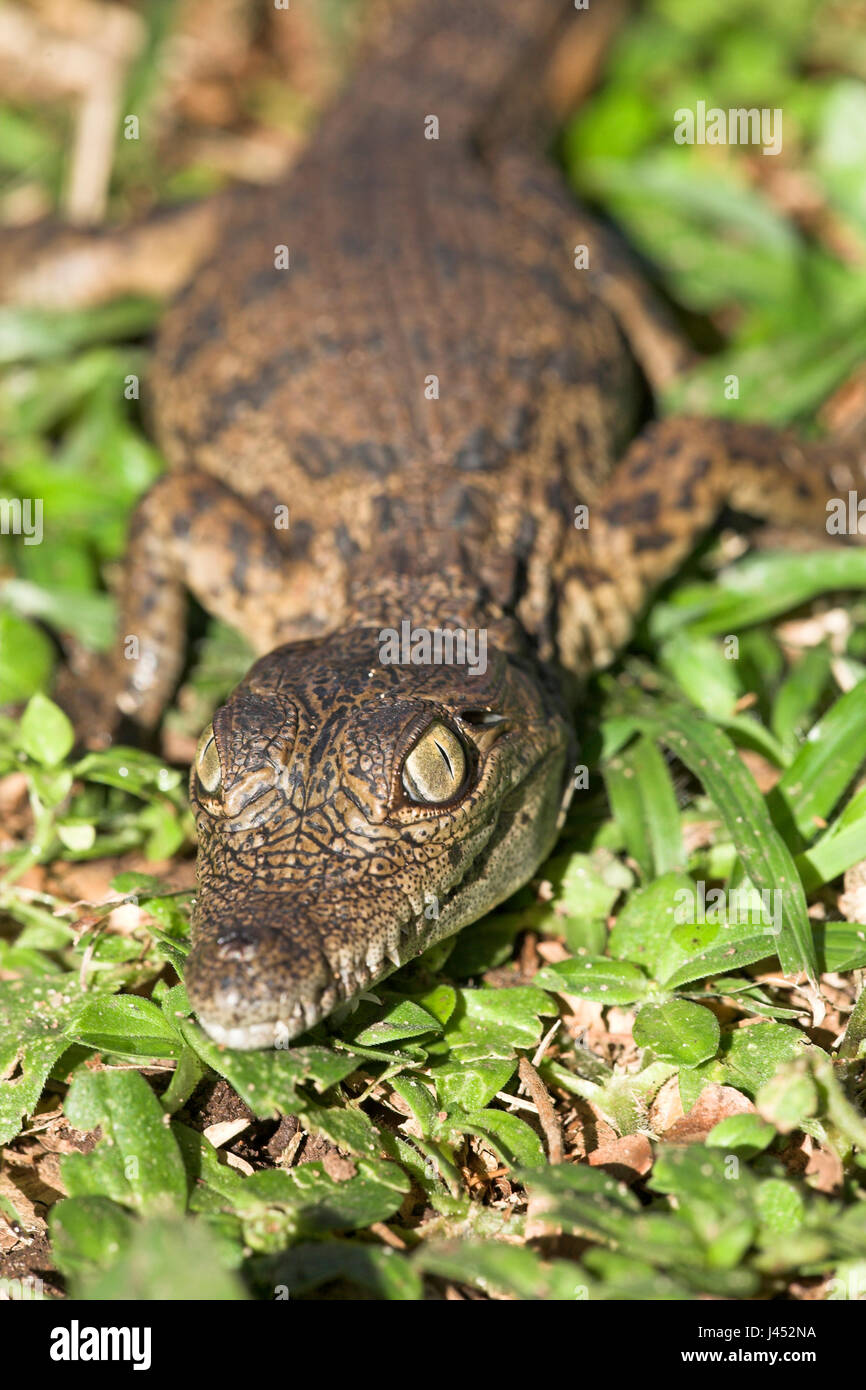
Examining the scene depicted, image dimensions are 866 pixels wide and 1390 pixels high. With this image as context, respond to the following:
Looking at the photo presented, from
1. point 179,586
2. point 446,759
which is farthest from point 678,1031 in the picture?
point 179,586

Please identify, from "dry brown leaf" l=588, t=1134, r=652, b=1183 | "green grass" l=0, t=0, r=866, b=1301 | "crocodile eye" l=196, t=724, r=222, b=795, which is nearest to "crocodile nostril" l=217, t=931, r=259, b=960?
"green grass" l=0, t=0, r=866, b=1301

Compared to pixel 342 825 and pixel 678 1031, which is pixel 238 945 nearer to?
pixel 342 825

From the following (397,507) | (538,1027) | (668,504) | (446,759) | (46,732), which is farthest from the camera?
(668,504)

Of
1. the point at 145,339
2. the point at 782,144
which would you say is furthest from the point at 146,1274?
the point at 782,144

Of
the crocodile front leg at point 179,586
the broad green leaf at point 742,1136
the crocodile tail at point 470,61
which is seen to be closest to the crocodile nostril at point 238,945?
the broad green leaf at point 742,1136

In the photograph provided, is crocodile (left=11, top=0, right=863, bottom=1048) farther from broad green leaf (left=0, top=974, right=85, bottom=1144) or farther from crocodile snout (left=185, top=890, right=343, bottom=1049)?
broad green leaf (left=0, top=974, right=85, bottom=1144)

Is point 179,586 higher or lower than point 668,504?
lower

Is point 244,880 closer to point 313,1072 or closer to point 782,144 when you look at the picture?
point 313,1072
